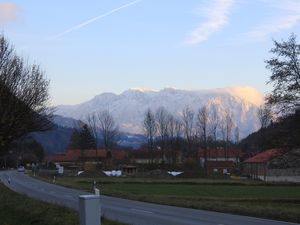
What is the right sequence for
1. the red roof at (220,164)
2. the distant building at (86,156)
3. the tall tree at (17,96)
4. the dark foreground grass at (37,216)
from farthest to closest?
the distant building at (86,156) < the red roof at (220,164) < the tall tree at (17,96) < the dark foreground grass at (37,216)

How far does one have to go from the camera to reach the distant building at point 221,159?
142750mm

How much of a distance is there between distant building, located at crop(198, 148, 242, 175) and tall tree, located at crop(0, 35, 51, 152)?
108072 mm

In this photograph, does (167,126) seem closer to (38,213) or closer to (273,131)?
(273,131)

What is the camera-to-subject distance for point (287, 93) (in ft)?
144

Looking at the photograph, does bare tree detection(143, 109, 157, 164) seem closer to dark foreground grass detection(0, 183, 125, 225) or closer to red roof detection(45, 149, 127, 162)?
red roof detection(45, 149, 127, 162)

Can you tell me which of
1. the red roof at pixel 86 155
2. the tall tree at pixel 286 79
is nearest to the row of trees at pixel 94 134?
the red roof at pixel 86 155

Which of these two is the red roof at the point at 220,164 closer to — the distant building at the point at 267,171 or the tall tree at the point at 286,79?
the distant building at the point at 267,171

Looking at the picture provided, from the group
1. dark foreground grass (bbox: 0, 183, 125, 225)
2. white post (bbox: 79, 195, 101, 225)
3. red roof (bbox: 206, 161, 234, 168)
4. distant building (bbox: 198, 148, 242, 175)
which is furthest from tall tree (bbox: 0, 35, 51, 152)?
red roof (bbox: 206, 161, 234, 168)

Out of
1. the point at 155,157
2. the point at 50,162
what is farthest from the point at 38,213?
the point at 50,162

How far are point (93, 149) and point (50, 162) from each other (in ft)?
50.8

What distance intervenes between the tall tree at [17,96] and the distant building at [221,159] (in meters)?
108

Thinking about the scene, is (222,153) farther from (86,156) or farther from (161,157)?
(86,156)

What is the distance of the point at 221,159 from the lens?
166m

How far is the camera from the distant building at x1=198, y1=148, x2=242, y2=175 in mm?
142750
